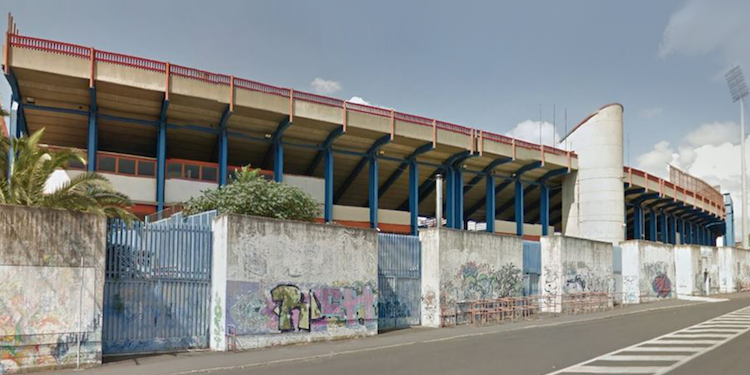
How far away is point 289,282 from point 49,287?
6696 mm

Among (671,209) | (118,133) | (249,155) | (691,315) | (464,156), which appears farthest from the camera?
(671,209)

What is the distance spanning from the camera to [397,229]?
4381cm

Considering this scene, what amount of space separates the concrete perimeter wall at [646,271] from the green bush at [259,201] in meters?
23.9

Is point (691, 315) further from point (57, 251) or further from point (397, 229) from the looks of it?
point (57, 251)

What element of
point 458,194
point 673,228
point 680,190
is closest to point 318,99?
point 458,194

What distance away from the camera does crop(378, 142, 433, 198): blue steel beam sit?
135 ft

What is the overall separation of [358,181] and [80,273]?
32.1 m

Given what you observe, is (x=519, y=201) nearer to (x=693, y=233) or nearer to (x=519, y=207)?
(x=519, y=207)

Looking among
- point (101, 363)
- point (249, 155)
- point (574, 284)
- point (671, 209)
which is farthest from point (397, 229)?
point (671, 209)

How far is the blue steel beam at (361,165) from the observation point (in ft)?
129

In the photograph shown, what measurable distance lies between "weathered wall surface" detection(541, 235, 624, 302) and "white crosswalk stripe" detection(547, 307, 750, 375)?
7.93 metres

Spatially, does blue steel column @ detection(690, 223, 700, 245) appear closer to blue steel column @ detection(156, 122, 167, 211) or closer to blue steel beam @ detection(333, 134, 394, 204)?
blue steel beam @ detection(333, 134, 394, 204)

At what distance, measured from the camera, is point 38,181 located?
16266 millimetres

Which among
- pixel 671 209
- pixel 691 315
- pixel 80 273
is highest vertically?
pixel 671 209
